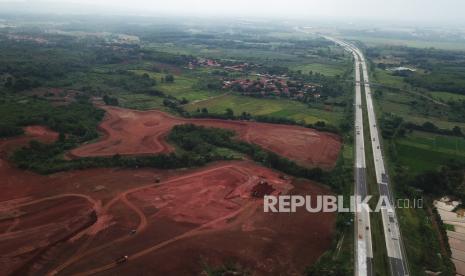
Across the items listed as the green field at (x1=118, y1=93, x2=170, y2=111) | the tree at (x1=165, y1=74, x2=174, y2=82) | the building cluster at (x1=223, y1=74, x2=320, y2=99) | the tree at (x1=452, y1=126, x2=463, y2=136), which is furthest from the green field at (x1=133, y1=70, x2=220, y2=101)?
the tree at (x1=452, y1=126, x2=463, y2=136)

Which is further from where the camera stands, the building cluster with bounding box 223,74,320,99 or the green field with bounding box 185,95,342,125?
the building cluster with bounding box 223,74,320,99

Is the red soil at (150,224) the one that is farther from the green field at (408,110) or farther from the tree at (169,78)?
the tree at (169,78)

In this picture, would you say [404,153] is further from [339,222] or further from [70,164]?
[70,164]

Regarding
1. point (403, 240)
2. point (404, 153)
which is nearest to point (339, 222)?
point (403, 240)

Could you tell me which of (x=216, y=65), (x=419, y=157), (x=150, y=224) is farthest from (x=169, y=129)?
(x=216, y=65)

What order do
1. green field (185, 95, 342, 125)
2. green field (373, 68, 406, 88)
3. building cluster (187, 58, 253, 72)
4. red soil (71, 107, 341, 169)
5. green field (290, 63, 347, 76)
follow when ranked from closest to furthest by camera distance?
red soil (71, 107, 341, 169) → green field (185, 95, 342, 125) → green field (373, 68, 406, 88) → building cluster (187, 58, 253, 72) → green field (290, 63, 347, 76)

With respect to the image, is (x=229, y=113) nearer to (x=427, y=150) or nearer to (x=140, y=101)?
(x=140, y=101)

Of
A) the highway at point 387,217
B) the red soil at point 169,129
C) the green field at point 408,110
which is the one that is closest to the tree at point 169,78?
the red soil at point 169,129

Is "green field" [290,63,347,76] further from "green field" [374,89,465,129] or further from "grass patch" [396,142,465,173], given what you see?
"grass patch" [396,142,465,173]
